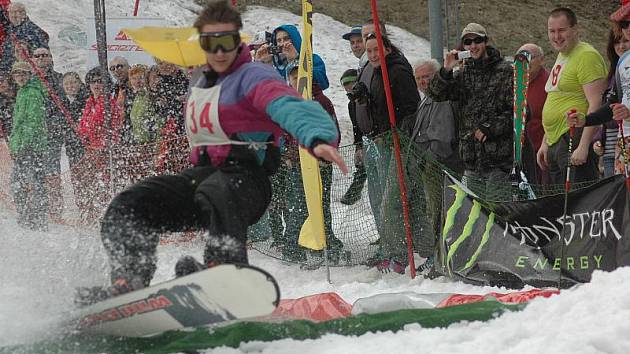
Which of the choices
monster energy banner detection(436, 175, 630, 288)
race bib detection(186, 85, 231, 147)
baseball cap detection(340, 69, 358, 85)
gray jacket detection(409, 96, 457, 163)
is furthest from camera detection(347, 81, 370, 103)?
race bib detection(186, 85, 231, 147)

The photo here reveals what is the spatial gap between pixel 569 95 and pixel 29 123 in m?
5.90

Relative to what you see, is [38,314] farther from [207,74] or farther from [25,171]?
[25,171]

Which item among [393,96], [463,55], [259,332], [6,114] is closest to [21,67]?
[6,114]

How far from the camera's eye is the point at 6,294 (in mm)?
5418

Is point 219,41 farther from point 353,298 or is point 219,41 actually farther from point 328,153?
point 353,298

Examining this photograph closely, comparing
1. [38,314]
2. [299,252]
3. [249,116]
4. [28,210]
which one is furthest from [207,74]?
[28,210]

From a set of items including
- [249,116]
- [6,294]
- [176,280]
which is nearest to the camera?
[176,280]

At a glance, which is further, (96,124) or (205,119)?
(96,124)

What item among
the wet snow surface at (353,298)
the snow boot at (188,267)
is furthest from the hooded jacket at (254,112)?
the wet snow surface at (353,298)

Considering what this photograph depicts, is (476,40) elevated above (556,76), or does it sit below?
above

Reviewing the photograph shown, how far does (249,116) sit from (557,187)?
287 cm

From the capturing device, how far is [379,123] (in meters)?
8.20

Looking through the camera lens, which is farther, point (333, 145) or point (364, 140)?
point (364, 140)

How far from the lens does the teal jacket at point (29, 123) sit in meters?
10.2
